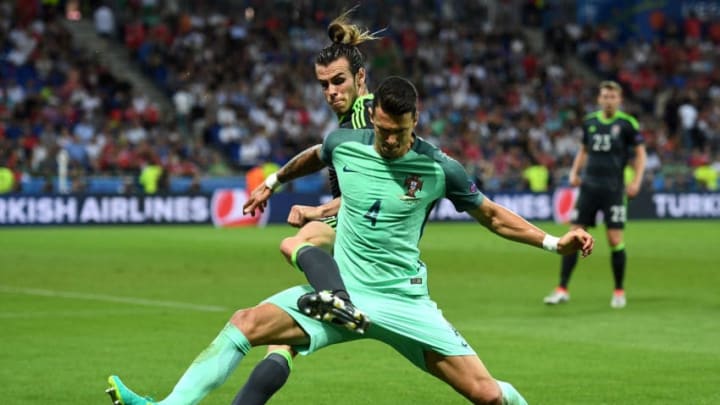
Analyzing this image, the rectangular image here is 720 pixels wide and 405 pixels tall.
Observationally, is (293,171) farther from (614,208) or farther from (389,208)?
(614,208)

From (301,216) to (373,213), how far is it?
1417 mm

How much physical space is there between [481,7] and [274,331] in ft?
122

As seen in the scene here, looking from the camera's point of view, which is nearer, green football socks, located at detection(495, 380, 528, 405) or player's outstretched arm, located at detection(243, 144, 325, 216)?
green football socks, located at detection(495, 380, 528, 405)

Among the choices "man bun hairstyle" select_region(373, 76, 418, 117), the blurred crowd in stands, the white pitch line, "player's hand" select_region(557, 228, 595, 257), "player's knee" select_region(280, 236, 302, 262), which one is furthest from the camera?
the blurred crowd in stands

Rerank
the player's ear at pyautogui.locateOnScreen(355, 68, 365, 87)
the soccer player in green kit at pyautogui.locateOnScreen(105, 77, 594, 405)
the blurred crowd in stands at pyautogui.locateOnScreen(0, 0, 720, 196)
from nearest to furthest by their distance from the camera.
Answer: the soccer player in green kit at pyautogui.locateOnScreen(105, 77, 594, 405), the player's ear at pyautogui.locateOnScreen(355, 68, 365, 87), the blurred crowd in stands at pyautogui.locateOnScreen(0, 0, 720, 196)

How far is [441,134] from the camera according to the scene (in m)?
35.7

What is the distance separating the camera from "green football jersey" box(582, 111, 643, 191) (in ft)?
48.2

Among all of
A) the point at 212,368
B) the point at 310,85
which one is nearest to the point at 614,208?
the point at 212,368

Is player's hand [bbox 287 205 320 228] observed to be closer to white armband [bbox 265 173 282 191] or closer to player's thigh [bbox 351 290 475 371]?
white armband [bbox 265 173 282 191]

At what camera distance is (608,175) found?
1470 cm

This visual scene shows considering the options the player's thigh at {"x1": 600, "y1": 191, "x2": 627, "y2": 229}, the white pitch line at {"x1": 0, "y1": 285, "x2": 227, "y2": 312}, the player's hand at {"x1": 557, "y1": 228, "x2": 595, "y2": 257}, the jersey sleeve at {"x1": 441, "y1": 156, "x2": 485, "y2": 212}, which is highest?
the jersey sleeve at {"x1": 441, "y1": 156, "x2": 485, "y2": 212}

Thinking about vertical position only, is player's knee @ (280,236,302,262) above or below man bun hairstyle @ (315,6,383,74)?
below

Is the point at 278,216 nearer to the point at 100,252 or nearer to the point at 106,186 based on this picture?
the point at 106,186

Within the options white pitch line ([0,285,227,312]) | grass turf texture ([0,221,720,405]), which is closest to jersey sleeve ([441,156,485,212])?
grass turf texture ([0,221,720,405])
